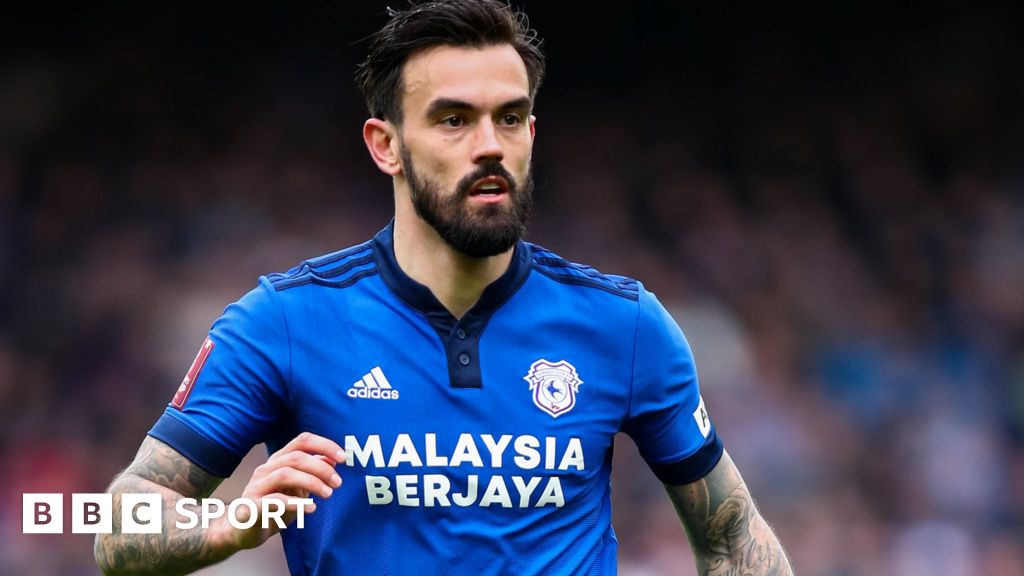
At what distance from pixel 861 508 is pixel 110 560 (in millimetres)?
5971

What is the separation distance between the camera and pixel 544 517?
338cm

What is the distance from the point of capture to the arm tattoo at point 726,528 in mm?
3605

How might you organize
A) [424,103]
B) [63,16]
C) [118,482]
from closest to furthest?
[118,482] < [424,103] < [63,16]

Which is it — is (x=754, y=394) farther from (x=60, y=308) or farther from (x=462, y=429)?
(x=462, y=429)

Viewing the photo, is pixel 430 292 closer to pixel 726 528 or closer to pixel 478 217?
pixel 478 217

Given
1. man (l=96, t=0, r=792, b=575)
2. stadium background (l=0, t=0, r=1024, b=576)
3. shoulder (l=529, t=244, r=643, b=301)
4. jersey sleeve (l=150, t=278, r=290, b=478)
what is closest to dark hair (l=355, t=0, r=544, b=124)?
man (l=96, t=0, r=792, b=575)

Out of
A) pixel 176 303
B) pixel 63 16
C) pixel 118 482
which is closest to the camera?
pixel 118 482

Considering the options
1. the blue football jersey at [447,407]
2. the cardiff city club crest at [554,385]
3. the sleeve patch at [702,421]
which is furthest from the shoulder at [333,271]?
the sleeve patch at [702,421]

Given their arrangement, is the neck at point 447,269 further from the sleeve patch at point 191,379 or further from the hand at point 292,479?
the hand at point 292,479

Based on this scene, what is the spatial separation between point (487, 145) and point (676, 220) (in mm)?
5943

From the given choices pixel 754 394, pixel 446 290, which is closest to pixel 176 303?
pixel 754 394

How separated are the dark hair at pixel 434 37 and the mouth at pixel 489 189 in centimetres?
33

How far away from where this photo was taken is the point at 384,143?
3717mm

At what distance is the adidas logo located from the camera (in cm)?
337
